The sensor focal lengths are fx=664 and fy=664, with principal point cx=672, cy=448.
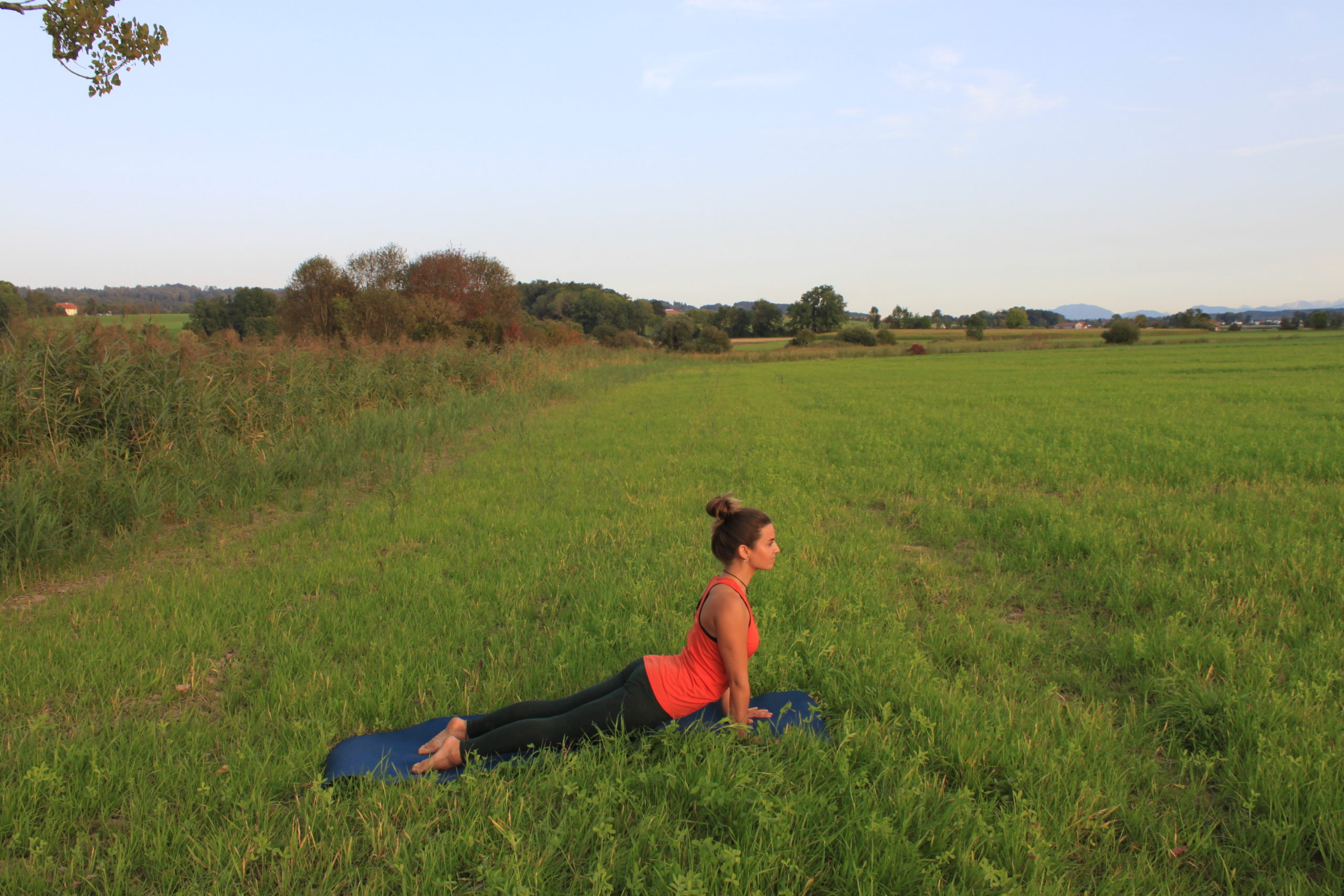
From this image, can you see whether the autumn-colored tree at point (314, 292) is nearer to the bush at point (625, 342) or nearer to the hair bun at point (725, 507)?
the bush at point (625, 342)

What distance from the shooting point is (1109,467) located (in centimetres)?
859

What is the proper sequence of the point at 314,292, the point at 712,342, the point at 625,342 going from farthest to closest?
1. the point at 712,342
2. the point at 625,342
3. the point at 314,292

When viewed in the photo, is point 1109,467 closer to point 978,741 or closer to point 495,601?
point 978,741

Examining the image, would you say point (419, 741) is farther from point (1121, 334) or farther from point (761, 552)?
point (1121, 334)

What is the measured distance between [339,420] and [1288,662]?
485 inches

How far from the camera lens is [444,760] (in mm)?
2766

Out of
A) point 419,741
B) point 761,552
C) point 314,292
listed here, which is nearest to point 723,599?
point 761,552

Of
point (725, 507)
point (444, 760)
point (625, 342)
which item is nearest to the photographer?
point (444, 760)

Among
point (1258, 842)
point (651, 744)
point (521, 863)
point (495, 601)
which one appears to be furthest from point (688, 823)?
point (495, 601)

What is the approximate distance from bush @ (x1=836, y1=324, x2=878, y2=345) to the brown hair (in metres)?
72.0

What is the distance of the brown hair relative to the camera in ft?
9.62

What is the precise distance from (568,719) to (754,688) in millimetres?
1079

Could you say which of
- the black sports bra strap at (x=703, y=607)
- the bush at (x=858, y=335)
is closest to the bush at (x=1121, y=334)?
the bush at (x=858, y=335)

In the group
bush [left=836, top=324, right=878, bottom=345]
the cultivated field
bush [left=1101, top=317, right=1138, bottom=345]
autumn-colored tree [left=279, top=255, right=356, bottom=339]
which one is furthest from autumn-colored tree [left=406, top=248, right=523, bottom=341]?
bush [left=1101, top=317, right=1138, bottom=345]
